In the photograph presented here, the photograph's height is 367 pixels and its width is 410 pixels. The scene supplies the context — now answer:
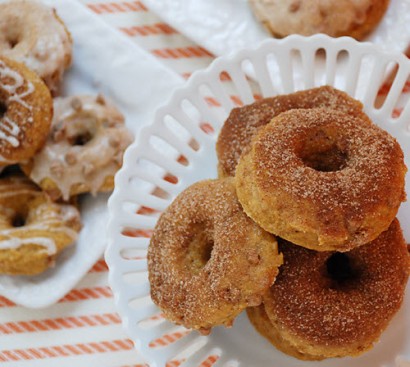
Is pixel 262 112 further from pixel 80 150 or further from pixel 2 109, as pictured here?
pixel 2 109

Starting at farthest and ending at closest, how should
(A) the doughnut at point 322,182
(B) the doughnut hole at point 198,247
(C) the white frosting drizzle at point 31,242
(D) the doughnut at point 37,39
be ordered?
(D) the doughnut at point 37,39, (C) the white frosting drizzle at point 31,242, (B) the doughnut hole at point 198,247, (A) the doughnut at point 322,182

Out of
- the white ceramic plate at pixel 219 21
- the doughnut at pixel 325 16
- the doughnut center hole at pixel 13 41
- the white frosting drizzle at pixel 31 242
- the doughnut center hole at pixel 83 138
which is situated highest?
the doughnut at pixel 325 16

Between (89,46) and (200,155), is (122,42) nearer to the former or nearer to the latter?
(89,46)

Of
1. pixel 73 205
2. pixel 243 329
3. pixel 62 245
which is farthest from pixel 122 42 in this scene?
pixel 243 329

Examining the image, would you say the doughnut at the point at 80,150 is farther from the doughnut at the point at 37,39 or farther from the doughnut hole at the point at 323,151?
the doughnut hole at the point at 323,151

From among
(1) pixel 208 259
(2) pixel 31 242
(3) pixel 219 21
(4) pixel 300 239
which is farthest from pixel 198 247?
(3) pixel 219 21

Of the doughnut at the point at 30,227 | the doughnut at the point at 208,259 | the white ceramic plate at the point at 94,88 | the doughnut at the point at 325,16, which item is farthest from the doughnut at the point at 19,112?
the doughnut at the point at 325,16

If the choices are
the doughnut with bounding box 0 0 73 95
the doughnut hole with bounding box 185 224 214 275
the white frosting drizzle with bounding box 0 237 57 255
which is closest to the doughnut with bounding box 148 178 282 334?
the doughnut hole with bounding box 185 224 214 275

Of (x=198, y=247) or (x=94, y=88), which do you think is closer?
(x=198, y=247)
